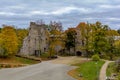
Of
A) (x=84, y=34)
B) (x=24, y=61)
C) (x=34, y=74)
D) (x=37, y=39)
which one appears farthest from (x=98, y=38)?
(x=34, y=74)

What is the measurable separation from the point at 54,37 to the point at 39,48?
467 cm

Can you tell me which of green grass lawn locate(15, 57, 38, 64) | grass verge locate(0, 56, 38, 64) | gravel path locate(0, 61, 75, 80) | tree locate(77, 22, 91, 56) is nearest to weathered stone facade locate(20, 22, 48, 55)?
tree locate(77, 22, 91, 56)

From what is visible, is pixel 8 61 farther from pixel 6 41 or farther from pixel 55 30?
pixel 55 30

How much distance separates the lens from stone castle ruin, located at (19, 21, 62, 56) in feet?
231

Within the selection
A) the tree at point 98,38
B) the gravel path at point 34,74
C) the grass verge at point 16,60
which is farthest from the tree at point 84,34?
the gravel path at point 34,74

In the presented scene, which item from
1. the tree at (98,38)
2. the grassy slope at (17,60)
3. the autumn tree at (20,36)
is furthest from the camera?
the autumn tree at (20,36)

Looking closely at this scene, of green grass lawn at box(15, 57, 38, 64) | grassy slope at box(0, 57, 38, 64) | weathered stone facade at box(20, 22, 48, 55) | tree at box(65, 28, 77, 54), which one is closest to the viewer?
grassy slope at box(0, 57, 38, 64)

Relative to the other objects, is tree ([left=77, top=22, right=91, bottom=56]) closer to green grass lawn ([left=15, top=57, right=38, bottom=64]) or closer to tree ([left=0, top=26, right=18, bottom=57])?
green grass lawn ([left=15, top=57, right=38, bottom=64])

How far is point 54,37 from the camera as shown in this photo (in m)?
70.7

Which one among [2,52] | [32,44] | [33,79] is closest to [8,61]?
[2,52]

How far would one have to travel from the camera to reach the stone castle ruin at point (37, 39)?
70.3 metres

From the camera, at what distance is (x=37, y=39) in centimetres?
7250

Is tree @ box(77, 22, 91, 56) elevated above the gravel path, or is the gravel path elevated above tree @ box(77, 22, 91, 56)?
tree @ box(77, 22, 91, 56)

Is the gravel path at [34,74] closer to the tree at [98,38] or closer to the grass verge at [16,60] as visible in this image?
the grass verge at [16,60]
